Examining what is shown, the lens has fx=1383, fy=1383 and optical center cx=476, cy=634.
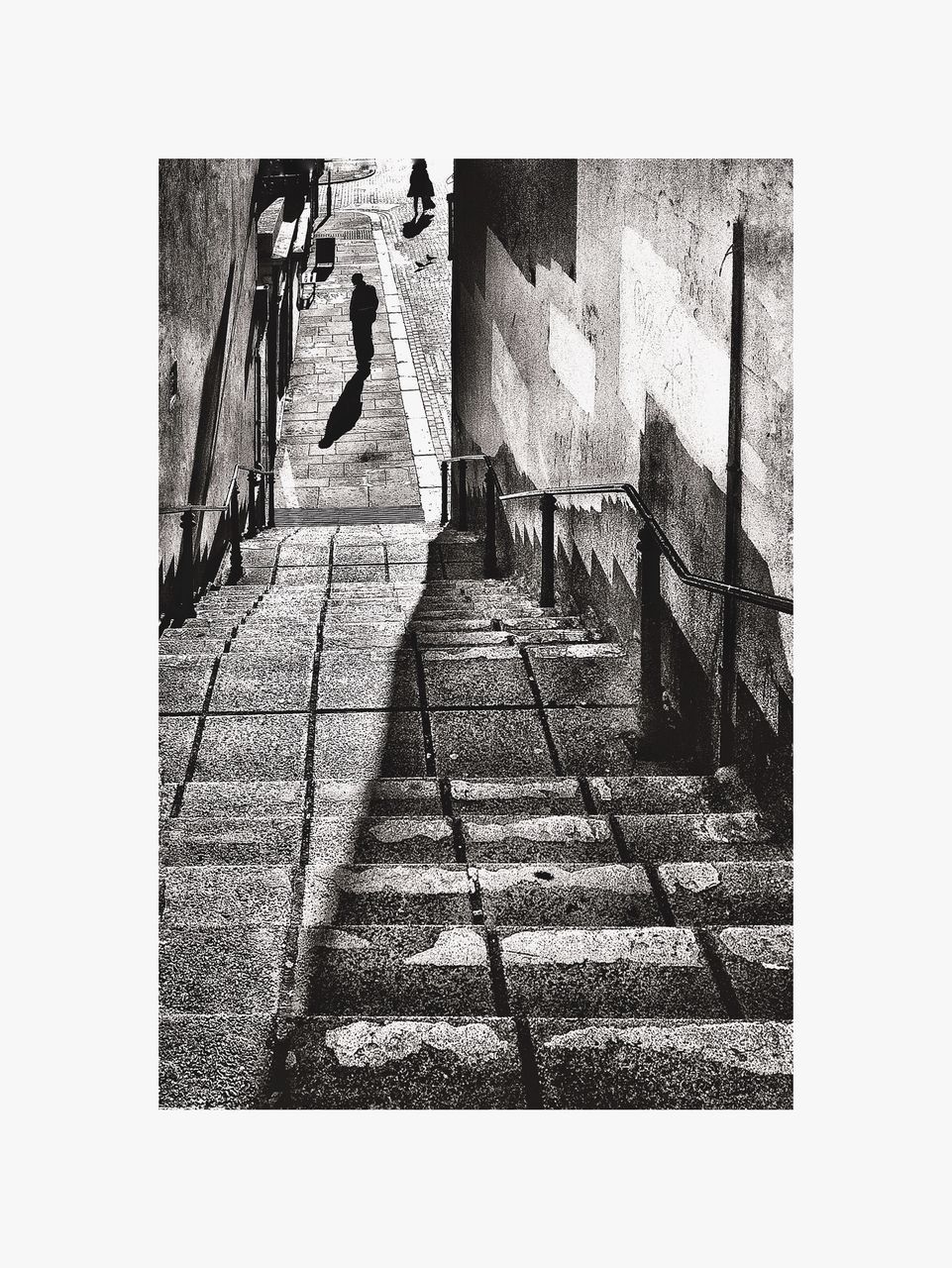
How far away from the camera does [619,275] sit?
3779 mm

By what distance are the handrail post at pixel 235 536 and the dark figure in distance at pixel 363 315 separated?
24.9 inches

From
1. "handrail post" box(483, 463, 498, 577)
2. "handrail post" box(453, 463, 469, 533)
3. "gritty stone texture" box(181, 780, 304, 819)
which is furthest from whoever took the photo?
"handrail post" box(453, 463, 469, 533)

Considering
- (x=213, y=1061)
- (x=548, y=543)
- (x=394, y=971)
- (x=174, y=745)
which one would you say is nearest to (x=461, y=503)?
(x=548, y=543)

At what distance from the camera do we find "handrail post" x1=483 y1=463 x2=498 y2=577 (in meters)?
4.60

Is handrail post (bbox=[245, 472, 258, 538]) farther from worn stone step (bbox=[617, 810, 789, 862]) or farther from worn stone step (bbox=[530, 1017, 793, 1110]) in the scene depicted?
worn stone step (bbox=[530, 1017, 793, 1110])

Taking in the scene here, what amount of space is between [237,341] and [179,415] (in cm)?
93

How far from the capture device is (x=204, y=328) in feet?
15.3

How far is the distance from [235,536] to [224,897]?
160cm

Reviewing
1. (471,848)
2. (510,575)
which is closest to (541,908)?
(471,848)

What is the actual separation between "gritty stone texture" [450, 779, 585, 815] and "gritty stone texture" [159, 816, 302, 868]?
0.45 metres

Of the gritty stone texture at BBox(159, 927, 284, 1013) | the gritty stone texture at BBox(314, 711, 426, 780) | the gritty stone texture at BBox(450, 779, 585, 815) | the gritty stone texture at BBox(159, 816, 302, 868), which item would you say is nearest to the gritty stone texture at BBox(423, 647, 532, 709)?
the gritty stone texture at BBox(314, 711, 426, 780)

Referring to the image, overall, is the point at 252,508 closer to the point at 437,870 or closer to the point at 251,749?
the point at 251,749

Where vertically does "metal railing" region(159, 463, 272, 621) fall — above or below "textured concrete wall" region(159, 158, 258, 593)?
below
